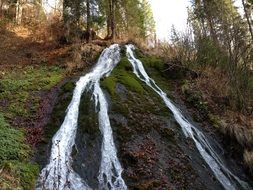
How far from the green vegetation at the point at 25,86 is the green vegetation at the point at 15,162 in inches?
71.1

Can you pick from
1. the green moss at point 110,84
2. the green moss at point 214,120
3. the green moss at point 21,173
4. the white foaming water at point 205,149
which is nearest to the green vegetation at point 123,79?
the green moss at point 110,84

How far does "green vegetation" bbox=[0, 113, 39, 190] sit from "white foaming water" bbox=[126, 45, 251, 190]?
214 inches

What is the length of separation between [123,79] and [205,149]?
18.7 ft

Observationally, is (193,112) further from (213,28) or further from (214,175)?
(213,28)

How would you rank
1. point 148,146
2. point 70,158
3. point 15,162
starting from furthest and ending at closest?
point 148,146, point 70,158, point 15,162

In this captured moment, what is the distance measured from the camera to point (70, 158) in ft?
35.5

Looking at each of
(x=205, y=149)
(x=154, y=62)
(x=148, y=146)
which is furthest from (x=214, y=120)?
(x=154, y=62)

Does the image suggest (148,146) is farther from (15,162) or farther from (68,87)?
(68,87)

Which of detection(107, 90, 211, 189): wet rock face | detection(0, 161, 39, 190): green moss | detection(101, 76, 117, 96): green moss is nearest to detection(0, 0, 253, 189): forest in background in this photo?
detection(0, 161, 39, 190): green moss

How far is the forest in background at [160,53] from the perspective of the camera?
43.0ft

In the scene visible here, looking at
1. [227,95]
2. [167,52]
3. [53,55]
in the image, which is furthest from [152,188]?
[53,55]

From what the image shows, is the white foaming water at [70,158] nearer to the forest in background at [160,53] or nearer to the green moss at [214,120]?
the forest in background at [160,53]

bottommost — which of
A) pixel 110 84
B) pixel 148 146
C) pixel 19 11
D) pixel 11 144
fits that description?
pixel 148 146

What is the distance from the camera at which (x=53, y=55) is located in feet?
71.6
